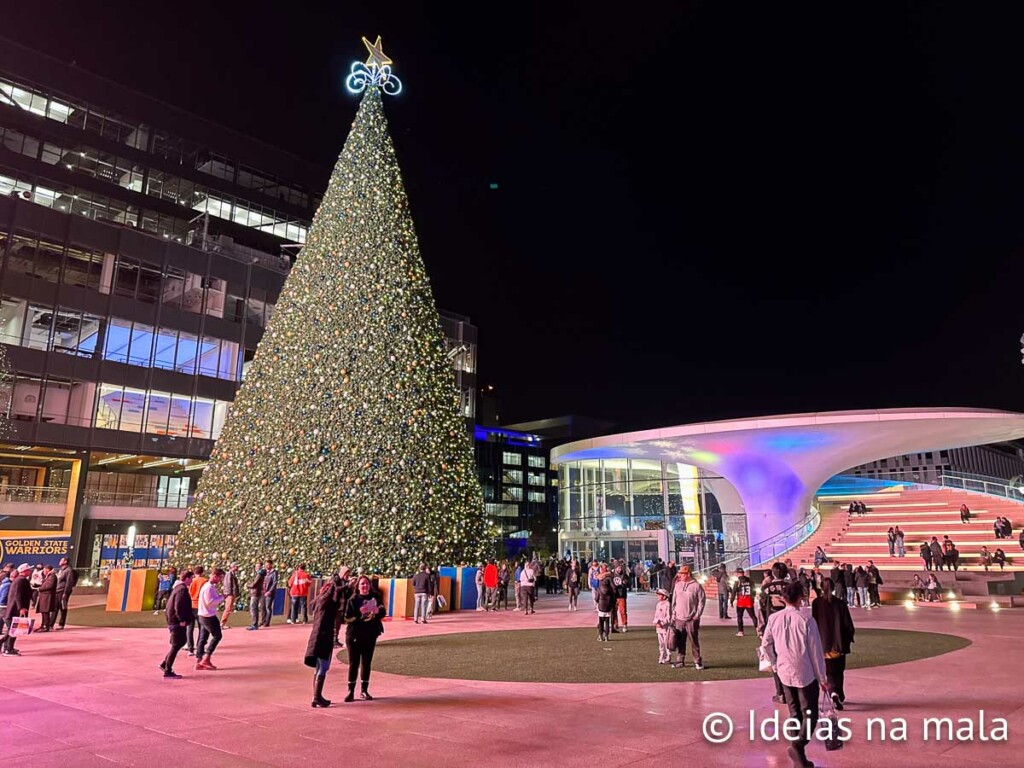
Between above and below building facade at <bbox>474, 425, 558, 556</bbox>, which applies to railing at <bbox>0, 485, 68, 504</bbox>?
below

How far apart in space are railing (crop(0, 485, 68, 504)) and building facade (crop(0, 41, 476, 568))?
67 mm

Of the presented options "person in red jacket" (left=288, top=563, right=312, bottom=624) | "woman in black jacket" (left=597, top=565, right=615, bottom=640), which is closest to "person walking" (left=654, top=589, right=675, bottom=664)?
"woman in black jacket" (left=597, top=565, right=615, bottom=640)

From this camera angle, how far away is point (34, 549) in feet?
107

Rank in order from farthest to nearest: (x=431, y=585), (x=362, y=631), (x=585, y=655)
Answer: (x=431, y=585) < (x=585, y=655) < (x=362, y=631)

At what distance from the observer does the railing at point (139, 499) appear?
38188 mm

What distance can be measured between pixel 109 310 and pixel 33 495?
33.4 ft

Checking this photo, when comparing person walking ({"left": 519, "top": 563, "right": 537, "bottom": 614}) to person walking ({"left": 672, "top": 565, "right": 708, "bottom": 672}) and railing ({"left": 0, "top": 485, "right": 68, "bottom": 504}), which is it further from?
railing ({"left": 0, "top": 485, "right": 68, "bottom": 504})

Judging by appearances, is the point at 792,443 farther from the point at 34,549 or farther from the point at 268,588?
the point at 34,549

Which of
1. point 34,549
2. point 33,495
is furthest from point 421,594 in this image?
point 33,495

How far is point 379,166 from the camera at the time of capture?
20359 mm

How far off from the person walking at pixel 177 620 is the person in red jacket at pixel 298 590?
20.8 feet

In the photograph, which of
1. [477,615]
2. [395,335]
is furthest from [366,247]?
[477,615]

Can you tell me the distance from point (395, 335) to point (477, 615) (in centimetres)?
846

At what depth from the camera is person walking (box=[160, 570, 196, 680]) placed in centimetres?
943
